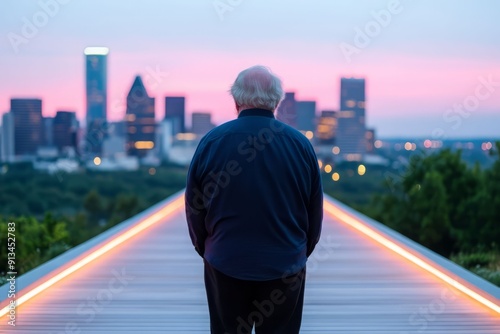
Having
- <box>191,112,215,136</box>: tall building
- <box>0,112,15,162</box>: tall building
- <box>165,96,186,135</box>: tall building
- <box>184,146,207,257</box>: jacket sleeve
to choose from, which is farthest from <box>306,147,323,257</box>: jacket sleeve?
<box>165,96,186,135</box>: tall building

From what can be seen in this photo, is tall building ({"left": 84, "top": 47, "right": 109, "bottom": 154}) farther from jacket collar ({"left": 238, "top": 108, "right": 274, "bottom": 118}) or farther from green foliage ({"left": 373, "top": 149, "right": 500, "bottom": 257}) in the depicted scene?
jacket collar ({"left": 238, "top": 108, "right": 274, "bottom": 118})

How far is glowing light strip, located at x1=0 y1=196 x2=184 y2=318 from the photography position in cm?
559

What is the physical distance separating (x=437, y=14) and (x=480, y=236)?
18.7ft

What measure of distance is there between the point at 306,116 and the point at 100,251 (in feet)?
183

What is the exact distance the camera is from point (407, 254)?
7.98m

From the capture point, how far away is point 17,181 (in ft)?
192

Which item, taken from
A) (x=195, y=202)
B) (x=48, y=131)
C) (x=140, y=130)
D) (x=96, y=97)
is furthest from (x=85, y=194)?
(x=195, y=202)

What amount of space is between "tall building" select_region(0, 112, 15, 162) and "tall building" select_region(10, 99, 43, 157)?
14.5 inches

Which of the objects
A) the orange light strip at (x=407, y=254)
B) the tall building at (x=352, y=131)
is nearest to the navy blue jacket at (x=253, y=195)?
the orange light strip at (x=407, y=254)

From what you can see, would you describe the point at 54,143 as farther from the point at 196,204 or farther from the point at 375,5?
the point at 196,204

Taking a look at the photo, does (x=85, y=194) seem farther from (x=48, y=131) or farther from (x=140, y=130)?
(x=140, y=130)

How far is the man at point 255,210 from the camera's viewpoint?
2.73 meters

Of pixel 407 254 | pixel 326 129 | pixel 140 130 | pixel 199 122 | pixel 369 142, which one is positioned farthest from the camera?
pixel 140 130

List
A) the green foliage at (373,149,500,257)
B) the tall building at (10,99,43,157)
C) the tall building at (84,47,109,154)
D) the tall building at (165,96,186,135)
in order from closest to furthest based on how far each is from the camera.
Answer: the green foliage at (373,149,500,257) < the tall building at (10,99,43,157) < the tall building at (84,47,109,154) < the tall building at (165,96,186,135)
